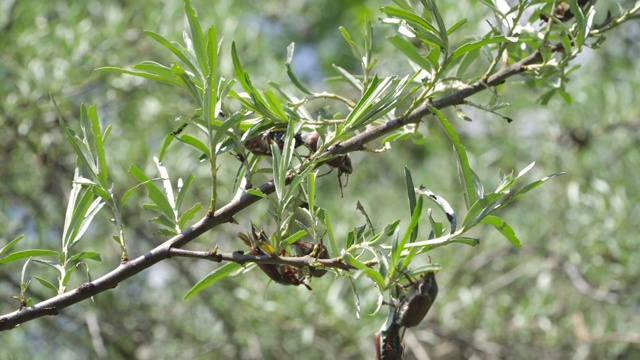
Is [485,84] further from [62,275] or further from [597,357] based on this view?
[597,357]

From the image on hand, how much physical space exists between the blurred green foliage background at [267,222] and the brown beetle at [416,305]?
125 centimetres

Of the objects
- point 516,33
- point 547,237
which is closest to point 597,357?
point 547,237

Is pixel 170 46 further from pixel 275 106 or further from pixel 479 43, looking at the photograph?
pixel 479 43

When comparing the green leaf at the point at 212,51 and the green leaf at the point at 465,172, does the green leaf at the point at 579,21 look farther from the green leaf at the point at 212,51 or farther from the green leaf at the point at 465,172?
the green leaf at the point at 212,51

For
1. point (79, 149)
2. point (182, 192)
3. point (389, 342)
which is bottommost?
point (389, 342)

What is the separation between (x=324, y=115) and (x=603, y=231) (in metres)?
1.59

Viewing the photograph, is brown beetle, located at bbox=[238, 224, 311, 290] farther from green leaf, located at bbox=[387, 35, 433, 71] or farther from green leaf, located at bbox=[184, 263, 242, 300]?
green leaf, located at bbox=[387, 35, 433, 71]

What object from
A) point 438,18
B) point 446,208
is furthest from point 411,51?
point 446,208

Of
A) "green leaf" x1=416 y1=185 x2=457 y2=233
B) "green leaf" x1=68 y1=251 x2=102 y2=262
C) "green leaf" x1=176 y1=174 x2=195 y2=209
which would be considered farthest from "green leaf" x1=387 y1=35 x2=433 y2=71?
"green leaf" x1=68 y1=251 x2=102 y2=262

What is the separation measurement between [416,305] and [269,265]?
5.9 inches

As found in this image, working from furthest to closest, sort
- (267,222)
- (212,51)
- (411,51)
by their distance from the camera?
(267,222) < (411,51) < (212,51)

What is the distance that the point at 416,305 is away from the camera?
706 mm

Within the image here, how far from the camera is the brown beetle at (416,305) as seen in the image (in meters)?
0.71

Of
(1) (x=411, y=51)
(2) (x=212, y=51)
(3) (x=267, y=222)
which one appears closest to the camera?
(2) (x=212, y=51)
